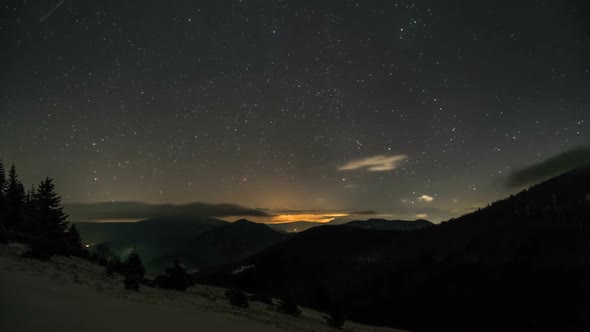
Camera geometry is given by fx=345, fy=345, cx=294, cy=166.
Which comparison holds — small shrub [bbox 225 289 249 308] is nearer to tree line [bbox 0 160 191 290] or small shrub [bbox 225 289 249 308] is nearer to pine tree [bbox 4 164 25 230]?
tree line [bbox 0 160 191 290]

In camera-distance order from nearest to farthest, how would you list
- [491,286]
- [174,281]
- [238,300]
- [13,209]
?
[238,300], [174,281], [13,209], [491,286]

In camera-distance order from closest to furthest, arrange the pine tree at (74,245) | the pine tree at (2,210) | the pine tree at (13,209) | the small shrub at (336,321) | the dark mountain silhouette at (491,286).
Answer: the pine tree at (2,210) < the small shrub at (336,321) < the pine tree at (74,245) < the pine tree at (13,209) < the dark mountain silhouette at (491,286)

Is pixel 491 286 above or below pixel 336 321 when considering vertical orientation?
below

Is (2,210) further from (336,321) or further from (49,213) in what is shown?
(336,321)

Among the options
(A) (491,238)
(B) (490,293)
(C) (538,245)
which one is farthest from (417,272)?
(C) (538,245)

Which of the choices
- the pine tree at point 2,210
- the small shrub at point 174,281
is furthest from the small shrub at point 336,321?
the pine tree at point 2,210

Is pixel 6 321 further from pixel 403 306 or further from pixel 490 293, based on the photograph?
pixel 490 293

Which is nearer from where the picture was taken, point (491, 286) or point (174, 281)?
→ point (174, 281)

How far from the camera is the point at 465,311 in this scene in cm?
14512

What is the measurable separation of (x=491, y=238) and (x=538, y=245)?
22.0 metres

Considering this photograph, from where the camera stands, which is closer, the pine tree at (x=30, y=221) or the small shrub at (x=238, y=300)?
the small shrub at (x=238, y=300)

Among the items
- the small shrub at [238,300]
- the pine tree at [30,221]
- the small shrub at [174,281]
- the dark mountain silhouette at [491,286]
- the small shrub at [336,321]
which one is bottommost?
the dark mountain silhouette at [491,286]

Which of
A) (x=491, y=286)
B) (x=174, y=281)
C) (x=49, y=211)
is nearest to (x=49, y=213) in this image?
(x=49, y=211)

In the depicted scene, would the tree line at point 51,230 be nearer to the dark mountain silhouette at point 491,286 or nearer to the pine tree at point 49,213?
the pine tree at point 49,213
